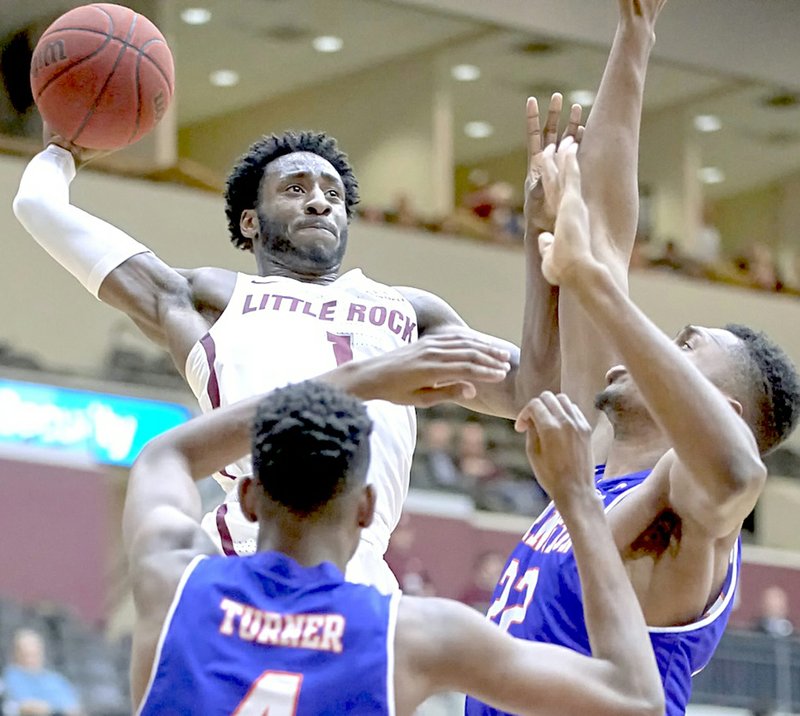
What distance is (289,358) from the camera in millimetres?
4559

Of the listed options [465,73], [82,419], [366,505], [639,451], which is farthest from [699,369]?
[465,73]

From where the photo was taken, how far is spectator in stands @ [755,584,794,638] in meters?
15.4

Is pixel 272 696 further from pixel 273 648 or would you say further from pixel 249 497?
pixel 249 497

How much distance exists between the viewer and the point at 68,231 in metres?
4.75

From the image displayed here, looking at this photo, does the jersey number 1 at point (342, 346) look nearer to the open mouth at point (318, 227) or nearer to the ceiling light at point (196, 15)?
the open mouth at point (318, 227)

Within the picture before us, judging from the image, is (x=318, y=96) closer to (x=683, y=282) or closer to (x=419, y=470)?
(x=683, y=282)

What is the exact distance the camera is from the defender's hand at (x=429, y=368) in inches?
133

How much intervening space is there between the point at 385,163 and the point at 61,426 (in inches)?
311

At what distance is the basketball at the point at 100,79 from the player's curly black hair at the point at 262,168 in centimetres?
35

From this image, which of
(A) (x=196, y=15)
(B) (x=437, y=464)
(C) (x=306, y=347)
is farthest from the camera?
(A) (x=196, y=15)

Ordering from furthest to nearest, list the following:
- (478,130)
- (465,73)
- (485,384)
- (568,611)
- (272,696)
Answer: (478,130) → (465,73) → (485,384) → (568,611) → (272,696)

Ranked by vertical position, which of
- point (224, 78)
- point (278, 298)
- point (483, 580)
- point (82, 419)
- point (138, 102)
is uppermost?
point (224, 78)

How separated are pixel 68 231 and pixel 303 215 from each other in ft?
2.05

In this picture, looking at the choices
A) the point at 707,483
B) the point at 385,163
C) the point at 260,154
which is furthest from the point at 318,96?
the point at 707,483
